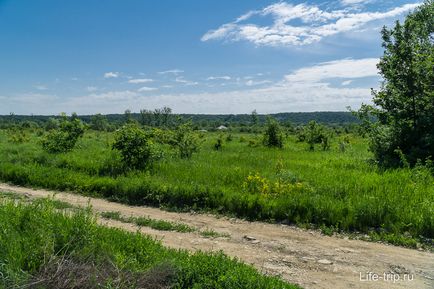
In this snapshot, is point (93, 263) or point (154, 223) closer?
point (93, 263)

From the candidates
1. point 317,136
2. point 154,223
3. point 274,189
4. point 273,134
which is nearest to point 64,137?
point 154,223

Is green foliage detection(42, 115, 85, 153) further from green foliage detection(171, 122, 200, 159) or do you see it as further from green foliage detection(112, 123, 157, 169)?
green foliage detection(112, 123, 157, 169)

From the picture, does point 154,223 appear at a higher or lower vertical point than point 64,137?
lower

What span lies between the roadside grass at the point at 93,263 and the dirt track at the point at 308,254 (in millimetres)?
1197

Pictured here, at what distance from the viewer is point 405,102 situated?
552 inches

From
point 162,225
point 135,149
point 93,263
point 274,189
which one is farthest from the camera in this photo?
point 135,149

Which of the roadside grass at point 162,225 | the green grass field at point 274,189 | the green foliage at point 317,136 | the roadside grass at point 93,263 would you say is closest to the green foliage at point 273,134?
the green foliage at point 317,136

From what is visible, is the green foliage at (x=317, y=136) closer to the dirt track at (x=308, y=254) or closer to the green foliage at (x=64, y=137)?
the green foliage at (x=64, y=137)

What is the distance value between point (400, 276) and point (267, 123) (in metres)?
19.6

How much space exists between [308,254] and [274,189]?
341 cm

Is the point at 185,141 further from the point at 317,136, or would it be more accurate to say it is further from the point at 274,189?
the point at 317,136

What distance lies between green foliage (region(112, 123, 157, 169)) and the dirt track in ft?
15.2

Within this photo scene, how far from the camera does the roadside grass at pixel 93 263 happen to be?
407 centimetres

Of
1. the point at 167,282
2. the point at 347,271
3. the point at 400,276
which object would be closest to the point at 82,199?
the point at 167,282
